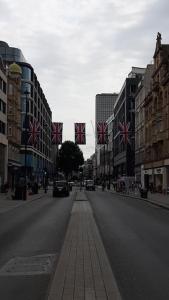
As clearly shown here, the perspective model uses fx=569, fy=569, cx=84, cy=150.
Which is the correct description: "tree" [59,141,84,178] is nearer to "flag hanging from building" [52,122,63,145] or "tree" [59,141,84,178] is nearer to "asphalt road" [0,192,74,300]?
"flag hanging from building" [52,122,63,145]

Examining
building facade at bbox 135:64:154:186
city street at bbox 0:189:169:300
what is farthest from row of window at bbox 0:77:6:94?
city street at bbox 0:189:169:300

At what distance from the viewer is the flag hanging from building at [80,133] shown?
197 feet

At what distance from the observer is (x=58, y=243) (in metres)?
15.9

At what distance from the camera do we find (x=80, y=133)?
61.1 m

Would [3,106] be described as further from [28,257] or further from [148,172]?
[28,257]

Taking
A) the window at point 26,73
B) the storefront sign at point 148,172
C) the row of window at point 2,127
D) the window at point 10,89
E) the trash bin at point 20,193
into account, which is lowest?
the trash bin at point 20,193

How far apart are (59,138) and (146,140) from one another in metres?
27.5

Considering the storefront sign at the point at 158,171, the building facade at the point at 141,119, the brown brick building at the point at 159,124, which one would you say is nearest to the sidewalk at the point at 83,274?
the brown brick building at the point at 159,124

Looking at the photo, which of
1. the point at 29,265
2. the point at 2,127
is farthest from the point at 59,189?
the point at 29,265

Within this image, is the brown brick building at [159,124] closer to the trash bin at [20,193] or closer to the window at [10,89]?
the window at [10,89]

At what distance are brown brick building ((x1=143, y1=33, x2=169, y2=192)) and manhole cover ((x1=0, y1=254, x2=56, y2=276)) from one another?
57506mm

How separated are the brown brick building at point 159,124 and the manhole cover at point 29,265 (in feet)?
189

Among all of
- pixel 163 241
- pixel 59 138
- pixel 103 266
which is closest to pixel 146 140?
pixel 59 138

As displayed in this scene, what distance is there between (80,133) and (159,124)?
1792 cm
